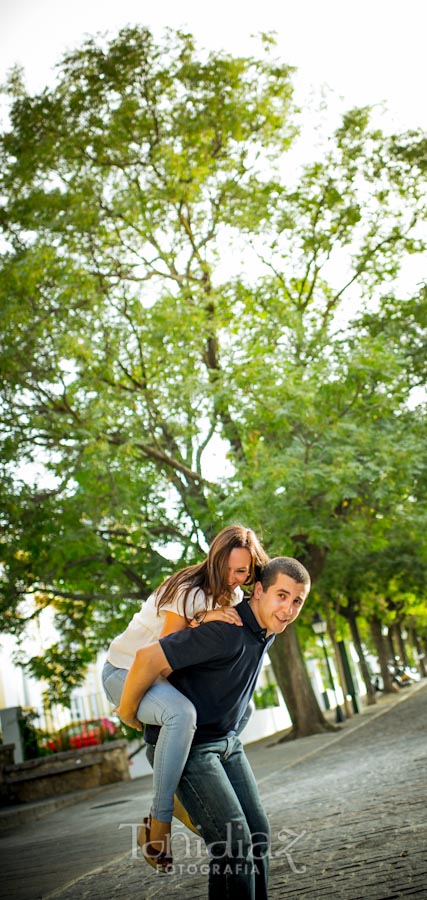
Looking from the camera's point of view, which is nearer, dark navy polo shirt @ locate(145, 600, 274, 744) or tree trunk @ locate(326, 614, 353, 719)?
dark navy polo shirt @ locate(145, 600, 274, 744)

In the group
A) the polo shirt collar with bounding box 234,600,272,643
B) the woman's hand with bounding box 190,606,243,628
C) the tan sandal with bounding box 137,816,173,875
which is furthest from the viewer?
the polo shirt collar with bounding box 234,600,272,643

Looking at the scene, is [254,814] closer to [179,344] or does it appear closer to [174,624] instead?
[174,624]

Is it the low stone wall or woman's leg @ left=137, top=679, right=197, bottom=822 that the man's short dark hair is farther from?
the low stone wall

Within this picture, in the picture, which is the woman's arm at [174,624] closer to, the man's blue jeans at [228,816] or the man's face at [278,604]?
the man's face at [278,604]

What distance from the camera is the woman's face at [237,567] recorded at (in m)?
4.21

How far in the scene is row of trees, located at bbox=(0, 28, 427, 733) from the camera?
16.1 metres

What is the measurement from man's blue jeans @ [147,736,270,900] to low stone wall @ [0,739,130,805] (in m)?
16.7

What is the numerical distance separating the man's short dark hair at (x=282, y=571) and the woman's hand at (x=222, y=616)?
0.63ft

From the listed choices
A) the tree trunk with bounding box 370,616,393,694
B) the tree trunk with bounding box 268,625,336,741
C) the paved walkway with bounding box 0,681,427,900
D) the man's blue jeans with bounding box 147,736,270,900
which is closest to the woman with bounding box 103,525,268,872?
the man's blue jeans with bounding box 147,736,270,900

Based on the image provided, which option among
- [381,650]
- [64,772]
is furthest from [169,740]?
[381,650]

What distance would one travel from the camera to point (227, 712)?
163 inches

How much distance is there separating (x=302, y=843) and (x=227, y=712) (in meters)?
3.53

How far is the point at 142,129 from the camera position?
1844 centimetres

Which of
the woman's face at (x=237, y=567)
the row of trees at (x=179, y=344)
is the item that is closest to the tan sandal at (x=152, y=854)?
the woman's face at (x=237, y=567)
